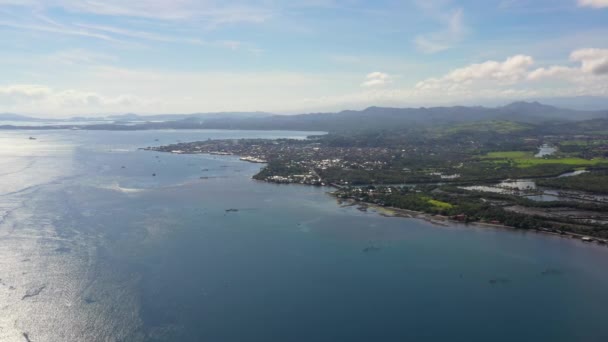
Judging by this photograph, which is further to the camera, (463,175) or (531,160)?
(531,160)

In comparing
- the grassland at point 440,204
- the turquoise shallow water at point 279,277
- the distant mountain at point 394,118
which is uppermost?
the distant mountain at point 394,118

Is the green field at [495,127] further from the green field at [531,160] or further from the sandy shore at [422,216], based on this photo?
the sandy shore at [422,216]

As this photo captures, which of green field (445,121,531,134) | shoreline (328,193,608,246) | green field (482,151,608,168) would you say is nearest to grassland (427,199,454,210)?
shoreline (328,193,608,246)

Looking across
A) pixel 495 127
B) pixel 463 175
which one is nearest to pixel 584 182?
pixel 463 175

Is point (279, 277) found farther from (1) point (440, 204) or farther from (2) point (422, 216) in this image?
(1) point (440, 204)

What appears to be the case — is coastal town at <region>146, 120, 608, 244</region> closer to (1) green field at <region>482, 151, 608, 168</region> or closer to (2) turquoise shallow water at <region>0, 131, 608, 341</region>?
(1) green field at <region>482, 151, 608, 168</region>

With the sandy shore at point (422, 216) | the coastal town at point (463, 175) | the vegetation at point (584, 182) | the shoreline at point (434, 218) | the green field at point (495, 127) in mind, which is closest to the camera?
the shoreline at point (434, 218)

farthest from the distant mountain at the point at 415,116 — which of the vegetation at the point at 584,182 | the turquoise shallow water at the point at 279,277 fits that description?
the turquoise shallow water at the point at 279,277

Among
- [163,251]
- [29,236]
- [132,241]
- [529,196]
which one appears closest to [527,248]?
[529,196]

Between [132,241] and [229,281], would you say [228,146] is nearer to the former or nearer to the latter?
[132,241]

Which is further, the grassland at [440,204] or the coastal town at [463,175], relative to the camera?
the grassland at [440,204]
